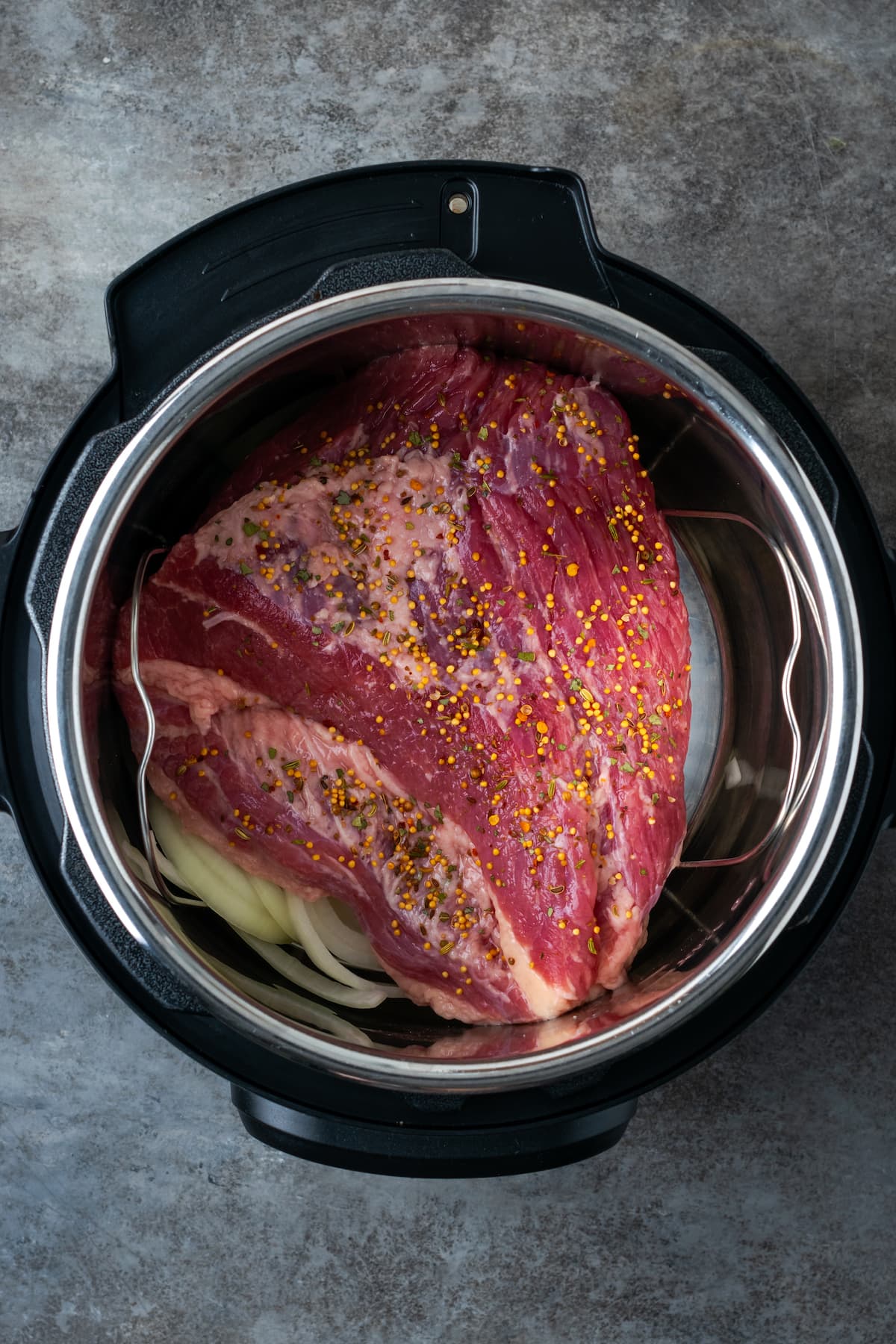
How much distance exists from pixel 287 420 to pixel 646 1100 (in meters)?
1.40

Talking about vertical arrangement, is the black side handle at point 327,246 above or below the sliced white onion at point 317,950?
above

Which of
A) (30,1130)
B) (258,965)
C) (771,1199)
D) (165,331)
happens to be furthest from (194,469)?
(771,1199)

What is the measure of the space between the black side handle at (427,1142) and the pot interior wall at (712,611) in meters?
0.13

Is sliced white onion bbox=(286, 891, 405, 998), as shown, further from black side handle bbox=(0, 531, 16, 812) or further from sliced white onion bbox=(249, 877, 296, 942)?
black side handle bbox=(0, 531, 16, 812)

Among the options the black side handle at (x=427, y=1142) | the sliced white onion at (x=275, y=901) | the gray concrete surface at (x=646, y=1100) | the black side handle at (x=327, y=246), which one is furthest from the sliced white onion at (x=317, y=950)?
the black side handle at (x=327, y=246)

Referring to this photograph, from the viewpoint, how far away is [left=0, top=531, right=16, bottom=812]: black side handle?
139 centimetres

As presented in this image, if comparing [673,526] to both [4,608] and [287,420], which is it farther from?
[4,608]

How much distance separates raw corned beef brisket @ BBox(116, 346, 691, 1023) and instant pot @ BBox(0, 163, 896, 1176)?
0.07 m

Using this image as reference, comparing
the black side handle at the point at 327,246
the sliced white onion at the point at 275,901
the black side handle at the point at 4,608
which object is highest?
the black side handle at the point at 327,246

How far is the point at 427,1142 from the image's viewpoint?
4.75 feet

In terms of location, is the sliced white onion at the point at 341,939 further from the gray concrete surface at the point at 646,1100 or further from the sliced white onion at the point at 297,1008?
the gray concrete surface at the point at 646,1100

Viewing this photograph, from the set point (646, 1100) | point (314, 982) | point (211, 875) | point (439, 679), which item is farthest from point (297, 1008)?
point (646, 1100)

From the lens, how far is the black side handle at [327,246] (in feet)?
4.43

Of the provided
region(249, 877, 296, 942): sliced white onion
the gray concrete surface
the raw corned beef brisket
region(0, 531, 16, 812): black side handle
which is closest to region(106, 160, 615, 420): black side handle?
the raw corned beef brisket
